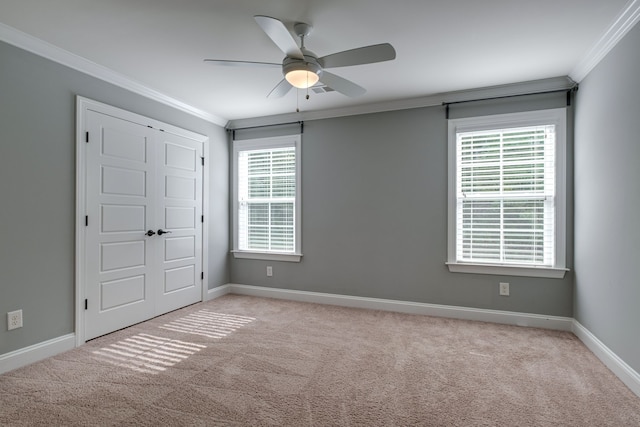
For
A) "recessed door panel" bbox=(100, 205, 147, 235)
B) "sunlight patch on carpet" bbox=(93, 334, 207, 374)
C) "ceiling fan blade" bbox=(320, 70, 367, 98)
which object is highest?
"ceiling fan blade" bbox=(320, 70, 367, 98)

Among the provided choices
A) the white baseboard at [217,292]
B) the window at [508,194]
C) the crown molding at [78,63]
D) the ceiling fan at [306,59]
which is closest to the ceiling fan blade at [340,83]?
the ceiling fan at [306,59]

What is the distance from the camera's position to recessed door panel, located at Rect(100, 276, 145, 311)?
316 cm

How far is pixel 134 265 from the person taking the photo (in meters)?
3.46

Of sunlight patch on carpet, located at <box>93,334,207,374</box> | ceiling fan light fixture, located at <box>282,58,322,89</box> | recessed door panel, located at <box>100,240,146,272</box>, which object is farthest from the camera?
recessed door panel, located at <box>100,240,146,272</box>

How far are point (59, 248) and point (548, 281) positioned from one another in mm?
4612

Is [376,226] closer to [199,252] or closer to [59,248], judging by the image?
[199,252]

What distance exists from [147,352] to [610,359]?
12.1 feet

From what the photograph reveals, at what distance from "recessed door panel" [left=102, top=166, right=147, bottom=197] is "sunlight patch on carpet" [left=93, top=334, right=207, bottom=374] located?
143cm

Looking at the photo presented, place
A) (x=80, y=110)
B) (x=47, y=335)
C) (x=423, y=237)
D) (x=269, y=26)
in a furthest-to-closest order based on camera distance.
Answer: (x=423, y=237), (x=80, y=110), (x=47, y=335), (x=269, y=26)

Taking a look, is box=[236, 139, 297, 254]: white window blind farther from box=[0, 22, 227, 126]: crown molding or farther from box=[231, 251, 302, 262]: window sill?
box=[0, 22, 227, 126]: crown molding

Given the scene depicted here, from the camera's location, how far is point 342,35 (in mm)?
2508

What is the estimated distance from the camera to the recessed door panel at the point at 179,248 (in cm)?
388

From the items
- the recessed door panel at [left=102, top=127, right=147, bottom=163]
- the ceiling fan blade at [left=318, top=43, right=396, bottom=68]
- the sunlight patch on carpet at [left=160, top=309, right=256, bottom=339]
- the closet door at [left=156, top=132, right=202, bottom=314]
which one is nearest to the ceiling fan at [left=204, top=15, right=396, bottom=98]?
the ceiling fan blade at [left=318, top=43, right=396, bottom=68]

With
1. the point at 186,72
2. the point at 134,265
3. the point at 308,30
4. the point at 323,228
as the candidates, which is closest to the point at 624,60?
the point at 308,30
